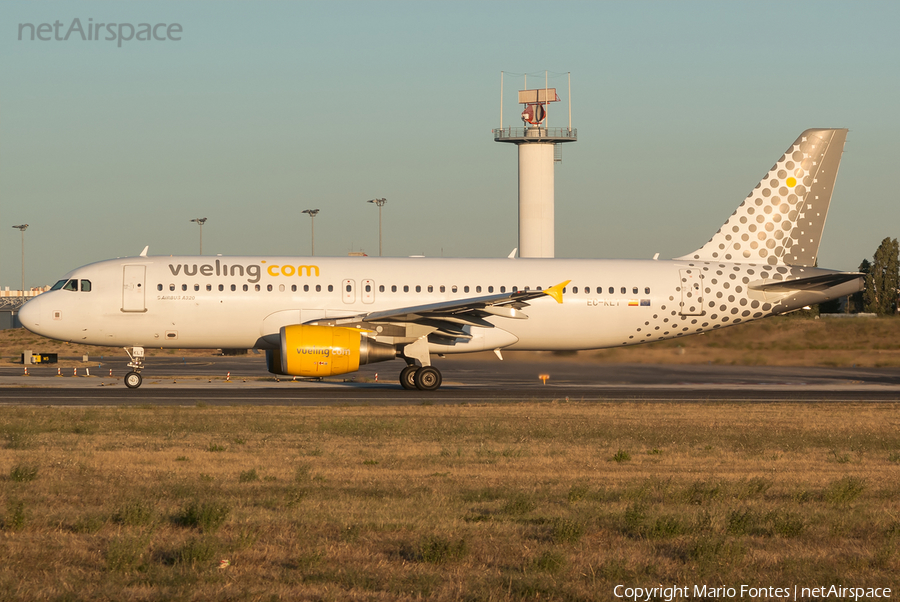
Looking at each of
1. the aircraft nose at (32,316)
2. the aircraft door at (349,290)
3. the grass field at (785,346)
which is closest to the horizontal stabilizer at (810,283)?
the grass field at (785,346)

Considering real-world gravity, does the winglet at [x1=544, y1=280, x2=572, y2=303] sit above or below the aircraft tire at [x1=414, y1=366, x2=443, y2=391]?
above

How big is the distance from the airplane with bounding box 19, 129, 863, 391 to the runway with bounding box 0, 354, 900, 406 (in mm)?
1350

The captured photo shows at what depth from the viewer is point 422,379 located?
92.0 feet

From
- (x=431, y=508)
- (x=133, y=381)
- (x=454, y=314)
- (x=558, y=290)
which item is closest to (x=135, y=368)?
(x=133, y=381)

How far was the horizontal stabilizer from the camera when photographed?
29750 millimetres

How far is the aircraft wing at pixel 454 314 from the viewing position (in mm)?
26469

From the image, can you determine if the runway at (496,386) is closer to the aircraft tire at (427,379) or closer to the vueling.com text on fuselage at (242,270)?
the aircraft tire at (427,379)

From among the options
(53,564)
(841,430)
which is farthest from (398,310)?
(53,564)

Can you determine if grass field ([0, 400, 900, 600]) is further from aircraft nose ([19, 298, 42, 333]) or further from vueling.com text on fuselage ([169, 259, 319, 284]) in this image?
aircraft nose ([19, 298, 42, 333])

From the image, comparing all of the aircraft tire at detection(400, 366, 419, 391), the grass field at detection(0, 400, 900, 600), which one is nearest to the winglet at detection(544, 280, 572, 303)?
the aircraft tire at detection(400, 366, 419, 391)

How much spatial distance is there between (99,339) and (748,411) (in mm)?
18463

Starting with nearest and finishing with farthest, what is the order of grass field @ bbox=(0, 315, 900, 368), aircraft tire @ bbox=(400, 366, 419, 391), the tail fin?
aircraft tire @ bbox=(400, 366, 419, 391), the tail fin, grass field @ bbox=(0, 315, 900, 368)

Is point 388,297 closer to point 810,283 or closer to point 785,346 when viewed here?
point 810,283

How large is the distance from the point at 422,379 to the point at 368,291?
312cm
